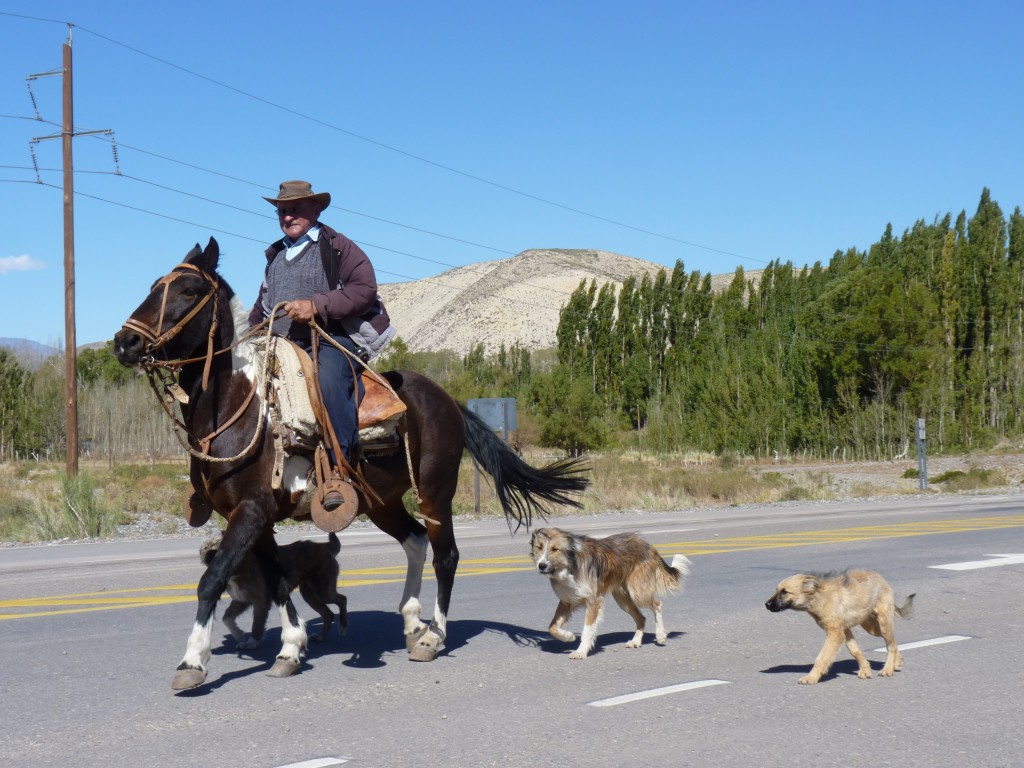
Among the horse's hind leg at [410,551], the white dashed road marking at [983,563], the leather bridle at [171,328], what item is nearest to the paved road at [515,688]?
the horse's hind leg at [410,551]

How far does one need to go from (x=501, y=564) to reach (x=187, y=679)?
887 cm

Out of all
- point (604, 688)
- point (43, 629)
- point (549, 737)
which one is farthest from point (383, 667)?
point (43, 629)

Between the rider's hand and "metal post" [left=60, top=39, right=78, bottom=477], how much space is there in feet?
67.1

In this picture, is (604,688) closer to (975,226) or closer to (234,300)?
(234,300)

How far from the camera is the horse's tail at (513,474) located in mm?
9609

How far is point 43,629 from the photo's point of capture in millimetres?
9789

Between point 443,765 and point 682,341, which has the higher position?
point 682,341

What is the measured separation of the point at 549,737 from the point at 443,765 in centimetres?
78

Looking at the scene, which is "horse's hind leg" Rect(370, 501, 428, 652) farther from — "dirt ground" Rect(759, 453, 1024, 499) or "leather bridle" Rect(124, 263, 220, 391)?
"dirt ground" Rect(759, 453, 1024, 499)

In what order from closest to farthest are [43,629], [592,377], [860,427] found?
[43,629] → [860,427] → [592,377]

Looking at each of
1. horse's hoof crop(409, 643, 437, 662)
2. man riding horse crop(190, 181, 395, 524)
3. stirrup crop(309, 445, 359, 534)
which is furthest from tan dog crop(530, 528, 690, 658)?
man riding horse crop(190, 181, 395, 524)

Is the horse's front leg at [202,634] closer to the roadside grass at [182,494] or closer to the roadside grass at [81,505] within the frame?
the roadside grass at [182,494]

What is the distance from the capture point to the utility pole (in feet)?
90.5

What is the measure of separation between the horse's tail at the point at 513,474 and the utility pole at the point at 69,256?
765 inches
